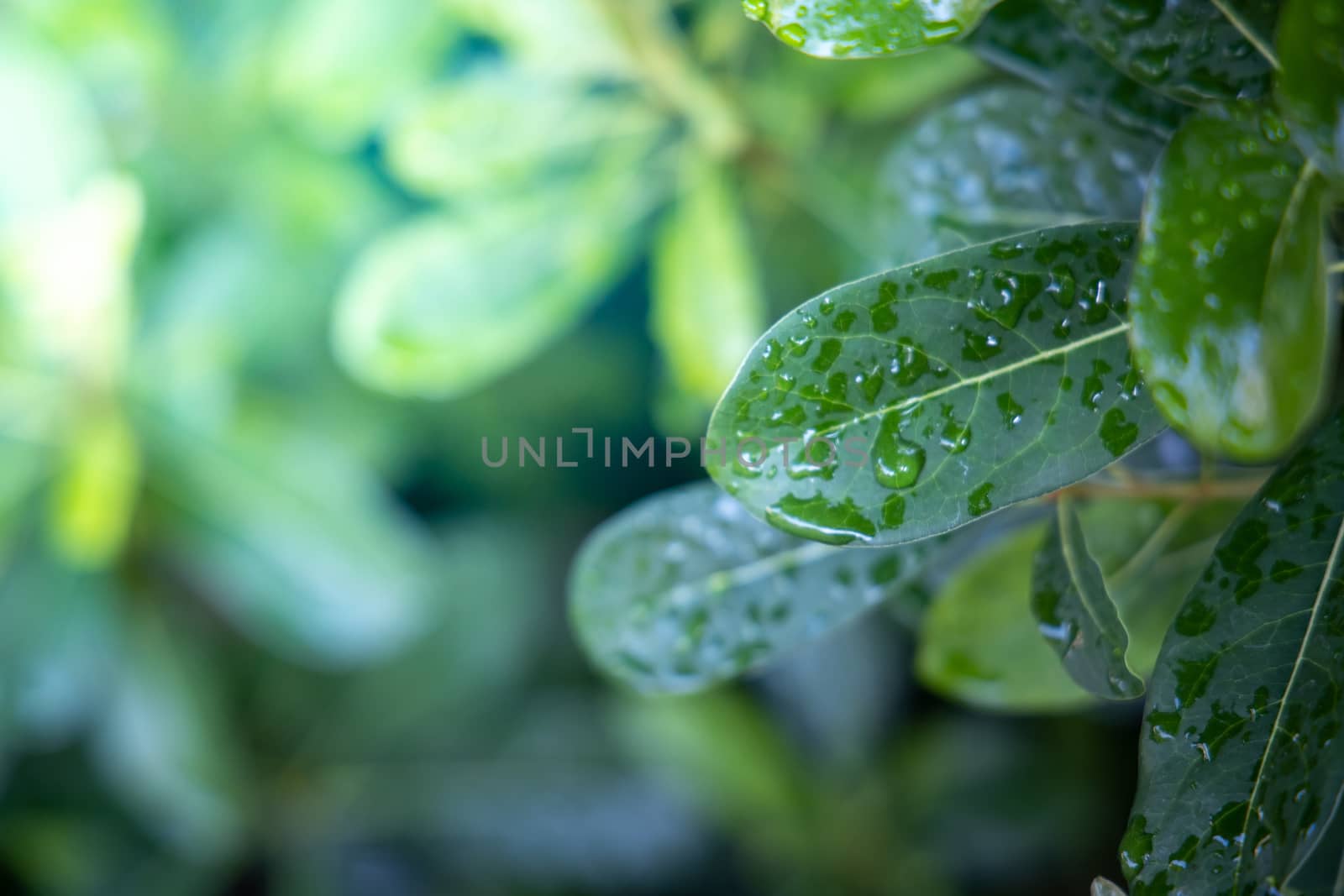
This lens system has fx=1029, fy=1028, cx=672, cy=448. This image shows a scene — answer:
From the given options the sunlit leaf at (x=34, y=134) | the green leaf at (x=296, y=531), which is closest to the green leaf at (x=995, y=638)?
the green leaf at (x=296, y=531)

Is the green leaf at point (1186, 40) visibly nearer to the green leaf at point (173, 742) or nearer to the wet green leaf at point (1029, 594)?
the wet green leaf at point (1029, 594)

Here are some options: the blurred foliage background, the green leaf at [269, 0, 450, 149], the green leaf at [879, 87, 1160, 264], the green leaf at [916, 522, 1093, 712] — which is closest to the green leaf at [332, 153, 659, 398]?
the blurred foliage background

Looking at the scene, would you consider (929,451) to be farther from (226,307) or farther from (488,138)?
(226,307)

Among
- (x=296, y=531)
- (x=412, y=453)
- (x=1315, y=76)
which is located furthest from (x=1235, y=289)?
(x=412, y=453)

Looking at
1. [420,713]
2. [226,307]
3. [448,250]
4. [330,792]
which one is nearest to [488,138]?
[448,250]

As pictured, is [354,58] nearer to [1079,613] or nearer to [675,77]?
[675,77]

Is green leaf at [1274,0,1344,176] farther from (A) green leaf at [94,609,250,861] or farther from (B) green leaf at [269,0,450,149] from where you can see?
(A) green leaf at [94,609,250,861]
